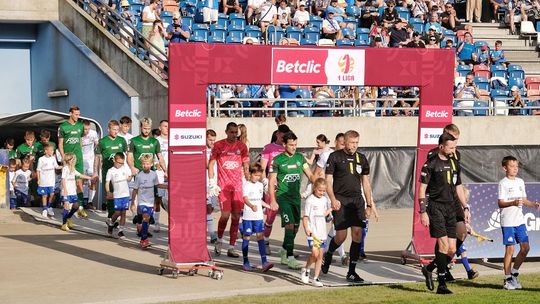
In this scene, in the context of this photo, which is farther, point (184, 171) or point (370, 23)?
point (370, 23)

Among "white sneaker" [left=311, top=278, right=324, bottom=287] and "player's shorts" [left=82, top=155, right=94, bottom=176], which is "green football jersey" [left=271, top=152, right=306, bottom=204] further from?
"player's shorts" [left=82, top=155, right=94, bottom=176]

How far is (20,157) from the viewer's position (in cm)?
2386

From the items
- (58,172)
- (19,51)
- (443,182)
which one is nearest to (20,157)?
(58,172)

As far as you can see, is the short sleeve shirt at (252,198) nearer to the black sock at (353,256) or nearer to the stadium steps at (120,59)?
the black sock at (353,256)

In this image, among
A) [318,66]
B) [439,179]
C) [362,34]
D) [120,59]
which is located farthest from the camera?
[362,34]

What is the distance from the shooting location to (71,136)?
2216cm

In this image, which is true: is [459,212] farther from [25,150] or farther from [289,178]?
[25,150]

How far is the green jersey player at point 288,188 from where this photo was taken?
662 inches

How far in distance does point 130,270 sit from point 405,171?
459 inches

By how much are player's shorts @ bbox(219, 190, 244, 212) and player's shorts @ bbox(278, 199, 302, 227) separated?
1.07m

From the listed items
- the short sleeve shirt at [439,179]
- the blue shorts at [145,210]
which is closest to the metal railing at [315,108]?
the blue shorts at [145,210]

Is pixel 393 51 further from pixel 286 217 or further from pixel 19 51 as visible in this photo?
pixel 19 51

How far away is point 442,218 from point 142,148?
22.2 ft

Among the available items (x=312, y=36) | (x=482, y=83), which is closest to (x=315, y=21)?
(x=312, y=36)
